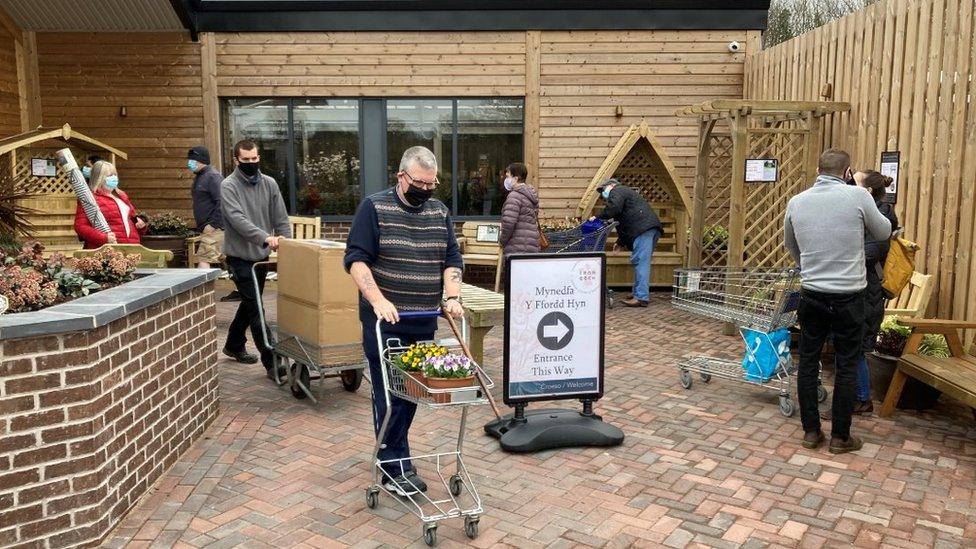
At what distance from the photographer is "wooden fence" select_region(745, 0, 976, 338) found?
6.57 meters

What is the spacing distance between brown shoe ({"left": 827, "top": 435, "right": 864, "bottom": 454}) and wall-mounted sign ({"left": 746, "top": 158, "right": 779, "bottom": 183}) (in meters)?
4.32

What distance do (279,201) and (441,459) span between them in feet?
9.80

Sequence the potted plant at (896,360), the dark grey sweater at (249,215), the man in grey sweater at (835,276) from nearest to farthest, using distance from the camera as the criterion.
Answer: the man in grey sweater at (835,276) → the potted plant at (896,360) → the dark grey sweater at (249,215)

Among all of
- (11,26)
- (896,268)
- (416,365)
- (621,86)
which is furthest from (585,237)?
(11,26)

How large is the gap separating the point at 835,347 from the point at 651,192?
24.3 ft

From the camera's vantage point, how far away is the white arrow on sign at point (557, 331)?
5328 millimetres

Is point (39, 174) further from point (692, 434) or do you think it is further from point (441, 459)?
point (692, 434)

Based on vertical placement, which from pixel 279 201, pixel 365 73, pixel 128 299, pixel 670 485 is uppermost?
pixel 365 73

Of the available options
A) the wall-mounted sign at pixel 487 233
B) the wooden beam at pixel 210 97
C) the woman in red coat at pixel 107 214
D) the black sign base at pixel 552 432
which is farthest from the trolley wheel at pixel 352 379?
the wooden beam at pixel 210 97

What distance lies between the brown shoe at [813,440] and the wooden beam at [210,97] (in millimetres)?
9674

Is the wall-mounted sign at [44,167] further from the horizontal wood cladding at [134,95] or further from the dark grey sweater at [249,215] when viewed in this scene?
the dark grey sweater at [249,215]

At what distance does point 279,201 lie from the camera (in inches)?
271

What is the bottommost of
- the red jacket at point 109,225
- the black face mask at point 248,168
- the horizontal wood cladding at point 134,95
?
the red jacket at point 109,225

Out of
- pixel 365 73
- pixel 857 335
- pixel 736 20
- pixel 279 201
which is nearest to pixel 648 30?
pixel 736 20
